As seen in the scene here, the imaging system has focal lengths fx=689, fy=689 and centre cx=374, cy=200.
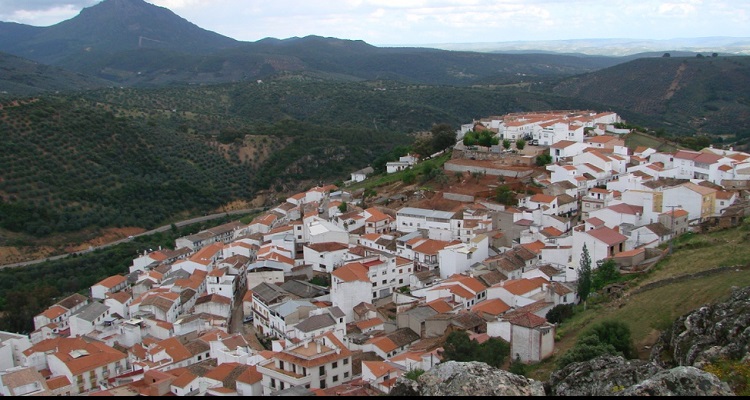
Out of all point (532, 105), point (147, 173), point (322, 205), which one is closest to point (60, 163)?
point (147, 173)

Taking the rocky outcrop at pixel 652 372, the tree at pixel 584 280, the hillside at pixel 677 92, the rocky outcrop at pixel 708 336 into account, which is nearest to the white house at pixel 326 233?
the tree at pixel 584 280

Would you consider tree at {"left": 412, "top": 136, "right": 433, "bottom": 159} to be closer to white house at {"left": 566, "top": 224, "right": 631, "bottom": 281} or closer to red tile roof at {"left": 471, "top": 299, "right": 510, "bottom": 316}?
white house at {"left": 566, "top": 224, "right": 631, "bottom": 281}

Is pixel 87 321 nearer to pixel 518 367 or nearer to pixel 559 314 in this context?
pixel 518 367

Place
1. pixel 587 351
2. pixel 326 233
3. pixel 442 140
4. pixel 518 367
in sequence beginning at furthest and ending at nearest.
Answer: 1. pixel 442 140
2. pixel 326 233
3. pixel 518 367
4. pixel 587 351

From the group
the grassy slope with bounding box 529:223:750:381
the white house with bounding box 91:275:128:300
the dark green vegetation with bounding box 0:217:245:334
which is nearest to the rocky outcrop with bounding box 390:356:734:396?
the grassy slope with bounding box 529:223:750:381

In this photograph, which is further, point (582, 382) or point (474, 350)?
point (474, 350)

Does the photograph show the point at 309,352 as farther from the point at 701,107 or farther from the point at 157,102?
the point at 701,107

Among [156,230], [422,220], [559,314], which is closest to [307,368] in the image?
[559,314]
